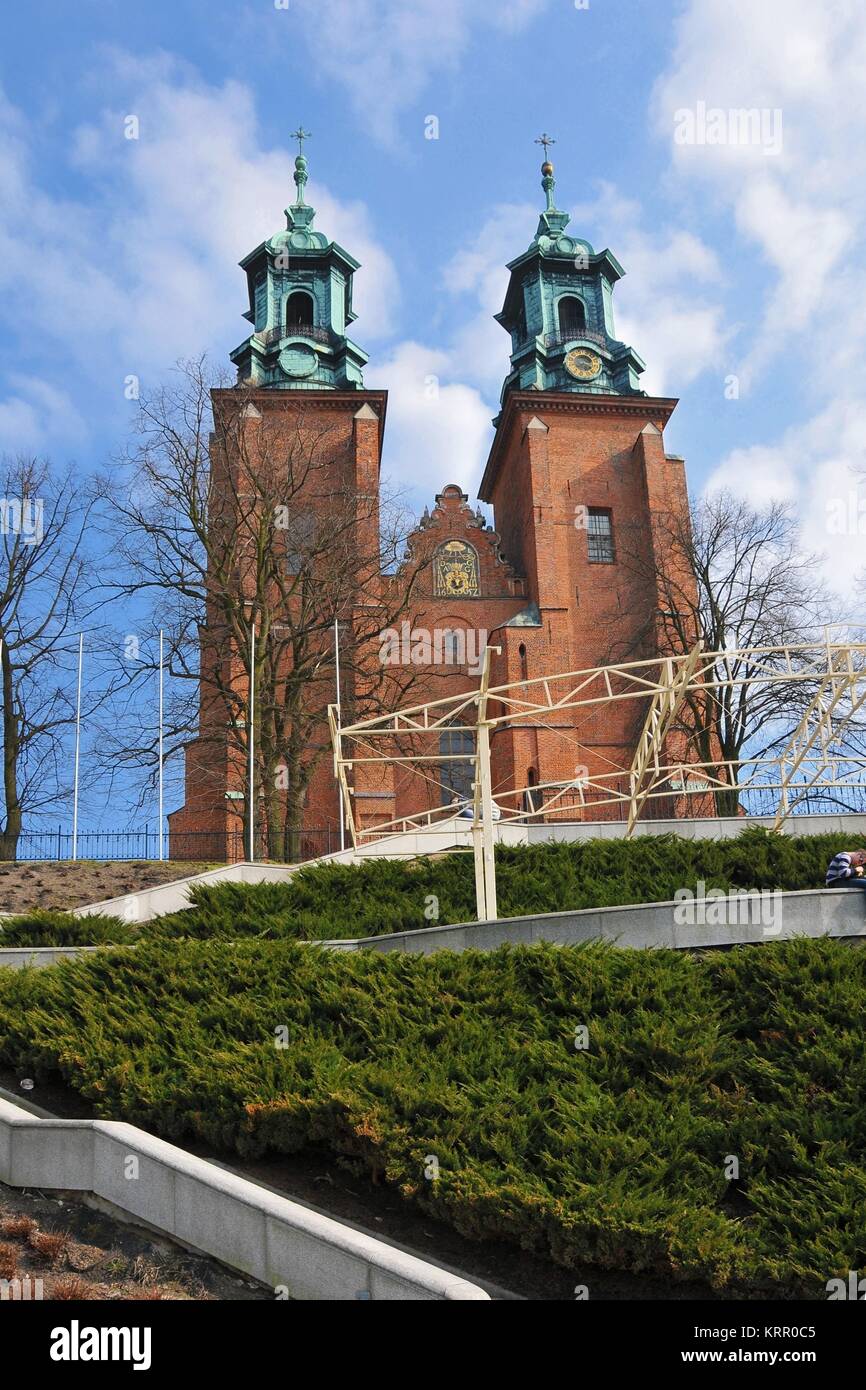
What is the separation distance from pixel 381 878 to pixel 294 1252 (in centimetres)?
1164

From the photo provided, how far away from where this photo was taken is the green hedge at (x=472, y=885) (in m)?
15.2

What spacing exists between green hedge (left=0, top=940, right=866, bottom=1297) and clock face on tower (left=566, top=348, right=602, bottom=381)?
3442cm

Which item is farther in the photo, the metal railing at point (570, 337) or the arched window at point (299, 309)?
the arched window at point (299, 309)

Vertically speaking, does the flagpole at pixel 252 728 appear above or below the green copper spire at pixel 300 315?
below

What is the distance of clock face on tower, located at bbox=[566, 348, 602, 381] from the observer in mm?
42312

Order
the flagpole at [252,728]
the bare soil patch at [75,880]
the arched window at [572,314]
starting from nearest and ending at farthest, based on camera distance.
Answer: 1. the bare soil patch at [75,880]
2. the flagpole at [252,728]
3. the arched window at [572,314]

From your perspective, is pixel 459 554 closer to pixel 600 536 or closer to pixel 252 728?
pixel 600 536

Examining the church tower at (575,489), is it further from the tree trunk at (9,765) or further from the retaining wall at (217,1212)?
the retaining wall at (217,1212)

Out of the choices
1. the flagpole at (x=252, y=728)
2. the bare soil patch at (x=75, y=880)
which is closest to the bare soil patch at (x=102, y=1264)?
the bare soil patch at (x=75, y=880)

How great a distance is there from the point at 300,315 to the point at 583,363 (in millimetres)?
10560

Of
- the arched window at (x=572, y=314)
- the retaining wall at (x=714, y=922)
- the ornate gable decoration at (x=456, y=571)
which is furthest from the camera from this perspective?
the arched window at (x=572, y=314)

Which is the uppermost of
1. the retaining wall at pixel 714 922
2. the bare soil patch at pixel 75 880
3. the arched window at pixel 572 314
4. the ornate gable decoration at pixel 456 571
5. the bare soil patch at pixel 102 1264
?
the arched window at pixel 572 314

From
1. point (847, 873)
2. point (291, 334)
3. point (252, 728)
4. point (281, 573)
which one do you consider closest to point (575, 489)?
point (291, 334)

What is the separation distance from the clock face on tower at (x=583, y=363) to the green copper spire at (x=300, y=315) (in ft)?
24.6
